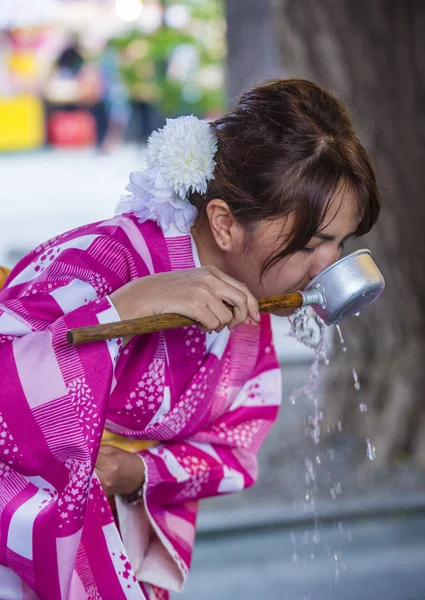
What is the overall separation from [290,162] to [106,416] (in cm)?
50

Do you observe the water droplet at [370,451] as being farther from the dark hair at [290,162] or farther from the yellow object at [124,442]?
the dark hair at [290,162]

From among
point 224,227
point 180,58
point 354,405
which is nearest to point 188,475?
point 224,227

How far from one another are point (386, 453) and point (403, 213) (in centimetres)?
97

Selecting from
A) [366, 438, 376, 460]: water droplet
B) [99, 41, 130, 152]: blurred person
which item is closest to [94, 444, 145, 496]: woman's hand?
[366, 438, 376, 460]: water droplet

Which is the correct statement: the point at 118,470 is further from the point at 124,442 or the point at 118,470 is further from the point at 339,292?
the point at 339,292

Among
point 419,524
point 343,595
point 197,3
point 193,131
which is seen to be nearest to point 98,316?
point 193,131

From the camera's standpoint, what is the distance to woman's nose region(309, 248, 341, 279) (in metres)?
1.36

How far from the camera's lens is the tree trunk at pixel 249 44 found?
4391 millimetres

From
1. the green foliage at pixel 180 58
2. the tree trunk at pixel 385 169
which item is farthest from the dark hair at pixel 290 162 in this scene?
the green foliage at pixel 180 58

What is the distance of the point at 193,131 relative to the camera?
1.40 m

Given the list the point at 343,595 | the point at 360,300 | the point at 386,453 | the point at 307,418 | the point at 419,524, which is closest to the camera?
the point at 360,300

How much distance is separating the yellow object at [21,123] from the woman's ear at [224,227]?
1289cm

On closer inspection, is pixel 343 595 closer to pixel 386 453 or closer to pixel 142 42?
pixel 386 453

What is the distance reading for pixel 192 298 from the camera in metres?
1.20
